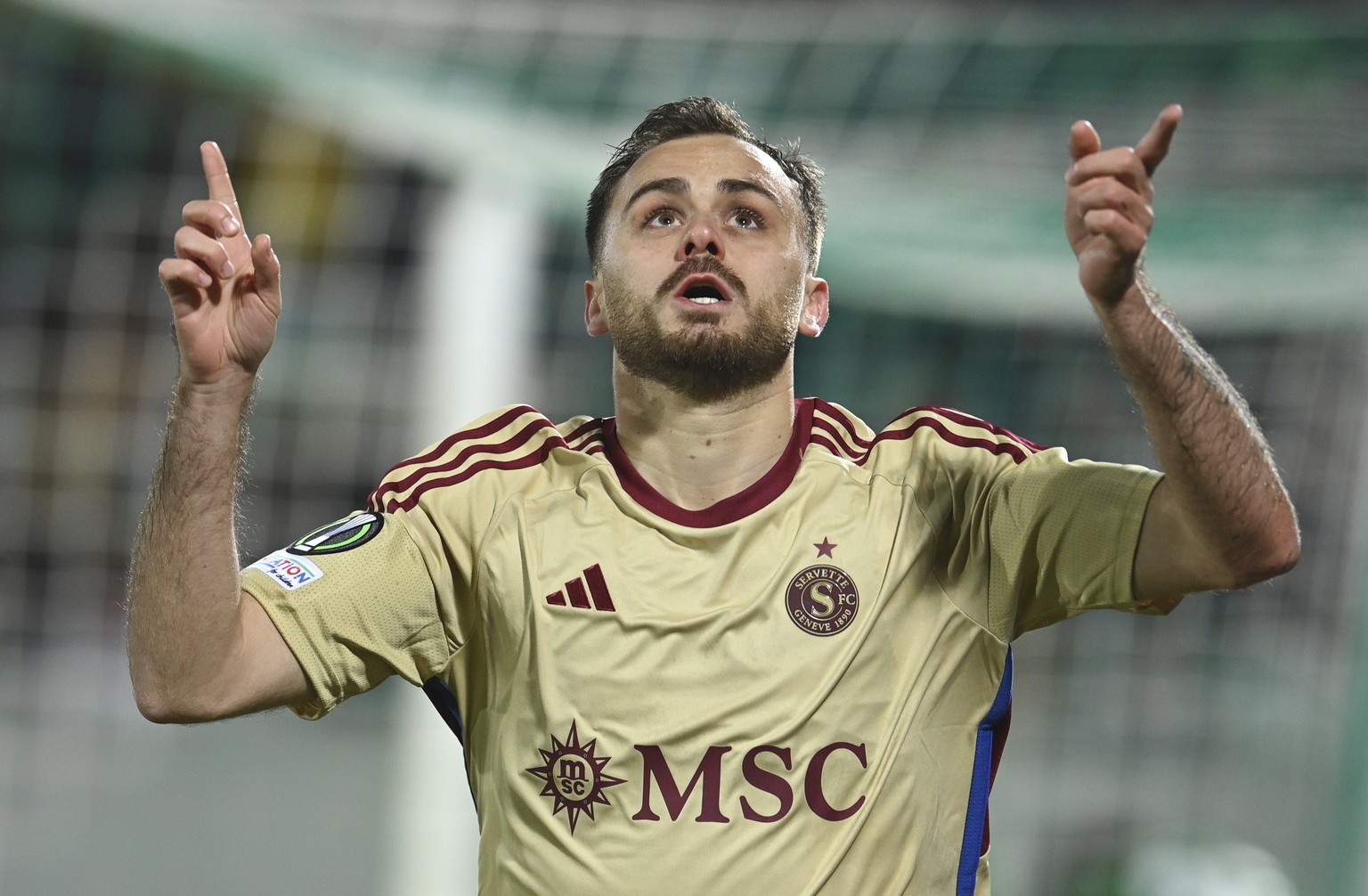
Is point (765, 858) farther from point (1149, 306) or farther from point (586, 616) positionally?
point (1149, 306)

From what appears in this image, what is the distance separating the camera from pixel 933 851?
242cm

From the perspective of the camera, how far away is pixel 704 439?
8.80 feet

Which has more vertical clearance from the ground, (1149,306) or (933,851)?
(1149,306)

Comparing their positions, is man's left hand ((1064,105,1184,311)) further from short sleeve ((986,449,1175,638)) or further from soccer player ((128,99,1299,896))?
short sleeve ((986,449,1175,638))

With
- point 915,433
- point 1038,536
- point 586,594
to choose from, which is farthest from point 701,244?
point 1038,536

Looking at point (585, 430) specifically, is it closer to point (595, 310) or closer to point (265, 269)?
point (595, 310)

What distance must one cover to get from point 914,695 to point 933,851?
24cm

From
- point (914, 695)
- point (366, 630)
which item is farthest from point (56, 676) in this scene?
point (914, 695)

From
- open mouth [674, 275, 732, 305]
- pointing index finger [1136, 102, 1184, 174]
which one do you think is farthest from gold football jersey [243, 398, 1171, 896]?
pointing index finger [1136, 102, 1184, 174]

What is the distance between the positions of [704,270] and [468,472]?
0.53m

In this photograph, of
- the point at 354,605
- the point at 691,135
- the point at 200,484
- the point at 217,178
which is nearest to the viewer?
the point at 200,484

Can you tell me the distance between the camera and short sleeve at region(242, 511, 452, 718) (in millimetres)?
2375

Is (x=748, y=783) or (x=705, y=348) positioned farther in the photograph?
(x=705, y=348)

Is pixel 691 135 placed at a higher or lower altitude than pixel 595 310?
higher
